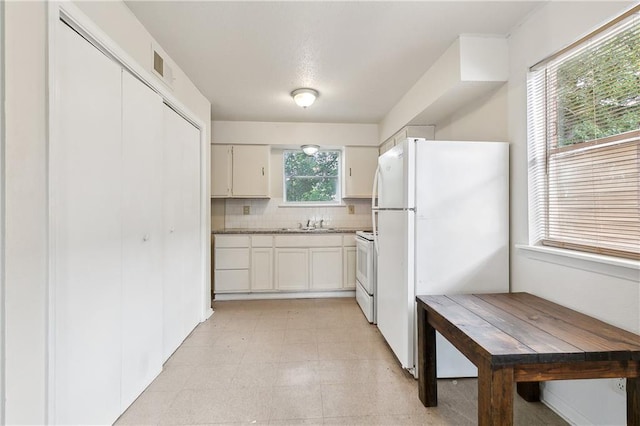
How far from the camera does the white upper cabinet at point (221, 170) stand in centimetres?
388

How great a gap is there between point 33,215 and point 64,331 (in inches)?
20.8

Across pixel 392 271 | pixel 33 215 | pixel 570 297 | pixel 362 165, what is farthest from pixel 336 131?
pixel 33 215

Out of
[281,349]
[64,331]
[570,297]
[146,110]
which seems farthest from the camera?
[281,349]

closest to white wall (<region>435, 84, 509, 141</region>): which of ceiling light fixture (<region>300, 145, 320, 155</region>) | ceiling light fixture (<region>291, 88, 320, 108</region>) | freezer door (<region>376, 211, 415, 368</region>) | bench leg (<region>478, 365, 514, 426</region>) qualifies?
freezer door (<region>376, 211, 415, 368</region>)

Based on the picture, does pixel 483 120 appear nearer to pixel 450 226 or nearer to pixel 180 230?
pixel 450 226

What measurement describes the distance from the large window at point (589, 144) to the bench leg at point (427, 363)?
2.93ft

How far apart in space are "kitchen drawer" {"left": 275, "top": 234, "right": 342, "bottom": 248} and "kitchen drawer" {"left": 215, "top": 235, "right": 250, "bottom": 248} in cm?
42

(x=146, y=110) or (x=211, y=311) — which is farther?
(x=211, y=311)

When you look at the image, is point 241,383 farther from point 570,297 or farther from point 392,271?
point 570,297

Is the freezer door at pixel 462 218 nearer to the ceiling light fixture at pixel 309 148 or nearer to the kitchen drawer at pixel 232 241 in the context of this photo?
the ceiling light fixture at pixel 309 148

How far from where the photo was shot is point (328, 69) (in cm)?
246

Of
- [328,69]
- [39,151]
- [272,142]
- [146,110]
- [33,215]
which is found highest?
[328,69]

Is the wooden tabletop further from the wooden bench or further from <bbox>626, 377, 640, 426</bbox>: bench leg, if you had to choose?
<bbox>626, 377, 640, 426</bbox>: bench leg

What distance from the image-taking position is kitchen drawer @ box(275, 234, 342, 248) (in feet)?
12.4
